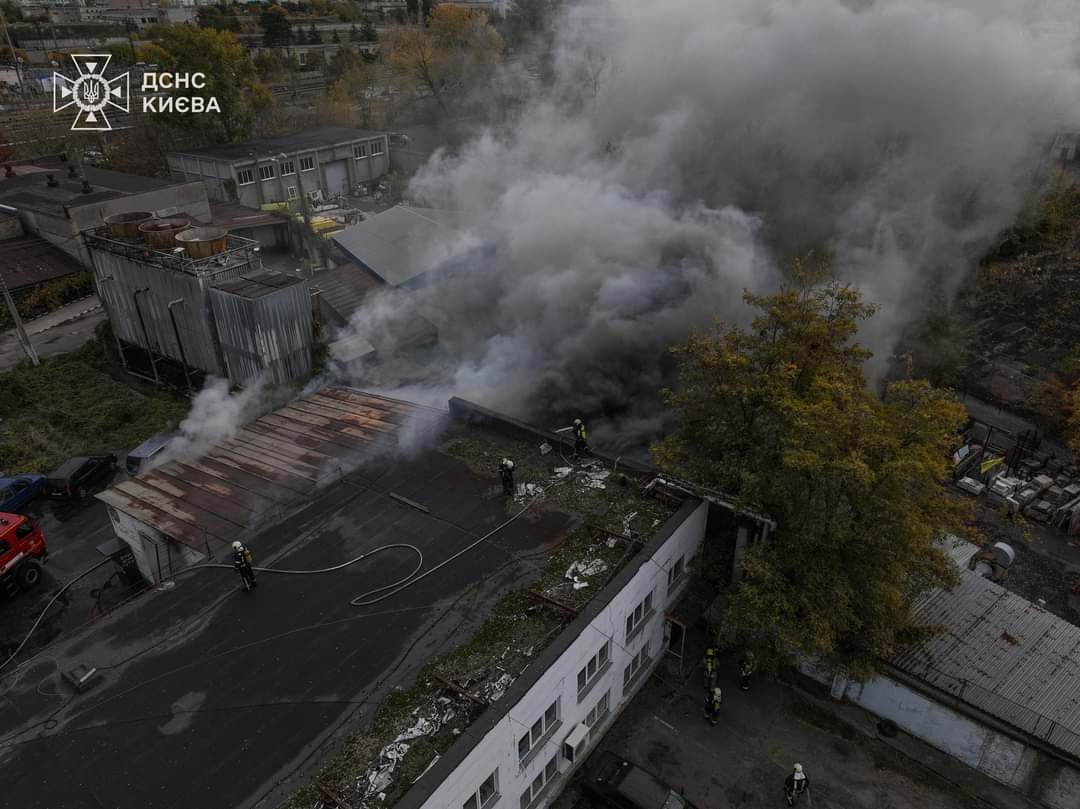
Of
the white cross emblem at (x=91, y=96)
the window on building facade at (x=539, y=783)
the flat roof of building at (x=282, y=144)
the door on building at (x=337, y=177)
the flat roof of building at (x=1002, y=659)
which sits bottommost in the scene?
the window on building facade at (x=539, y=783)

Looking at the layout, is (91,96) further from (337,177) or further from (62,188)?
(337,177)

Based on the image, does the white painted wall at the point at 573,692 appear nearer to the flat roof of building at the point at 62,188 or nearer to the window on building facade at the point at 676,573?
the window on building facade at the point at 676,573

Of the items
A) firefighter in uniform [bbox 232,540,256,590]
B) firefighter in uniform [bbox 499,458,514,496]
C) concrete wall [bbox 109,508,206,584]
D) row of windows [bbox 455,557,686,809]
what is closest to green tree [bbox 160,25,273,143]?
concrete wall [bbox 109,508,206,584]

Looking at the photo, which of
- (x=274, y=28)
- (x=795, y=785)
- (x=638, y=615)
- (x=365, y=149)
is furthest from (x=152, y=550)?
(x=274, y=28)

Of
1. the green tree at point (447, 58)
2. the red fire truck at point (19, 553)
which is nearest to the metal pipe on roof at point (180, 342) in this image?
the red fire truck at point (19, 553)

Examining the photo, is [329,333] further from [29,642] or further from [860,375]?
[860,375]

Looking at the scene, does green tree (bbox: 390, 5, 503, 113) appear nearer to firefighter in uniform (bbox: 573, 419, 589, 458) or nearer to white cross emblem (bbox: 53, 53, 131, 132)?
white cross emblem (bbox: 53, 53, 131, 132)
